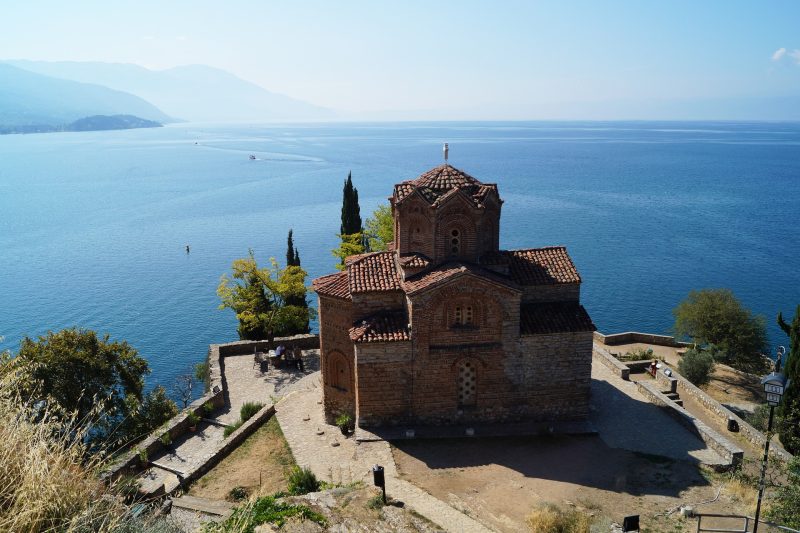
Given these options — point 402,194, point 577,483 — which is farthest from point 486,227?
point 577,483

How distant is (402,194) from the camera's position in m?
21.1

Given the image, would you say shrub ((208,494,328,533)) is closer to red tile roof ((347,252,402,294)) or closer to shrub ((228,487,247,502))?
shrub ((228,487,247,502))

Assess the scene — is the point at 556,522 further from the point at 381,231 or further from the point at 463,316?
the point at 381,231

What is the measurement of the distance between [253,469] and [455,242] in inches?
408

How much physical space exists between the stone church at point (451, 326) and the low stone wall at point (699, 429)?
11.9ft

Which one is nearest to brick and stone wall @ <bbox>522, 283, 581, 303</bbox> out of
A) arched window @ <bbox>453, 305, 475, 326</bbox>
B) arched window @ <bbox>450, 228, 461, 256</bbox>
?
arched window @ <bbox>453, 305, 475, 326</bbox>

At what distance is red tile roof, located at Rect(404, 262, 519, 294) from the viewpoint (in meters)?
19.0

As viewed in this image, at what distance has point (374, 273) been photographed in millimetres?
21047

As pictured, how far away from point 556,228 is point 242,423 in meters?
63.8

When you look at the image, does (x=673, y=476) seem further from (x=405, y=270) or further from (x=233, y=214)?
(x=233, y=214)

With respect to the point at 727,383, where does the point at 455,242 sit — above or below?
above

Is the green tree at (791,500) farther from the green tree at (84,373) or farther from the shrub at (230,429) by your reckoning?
the green tree at (84,373)

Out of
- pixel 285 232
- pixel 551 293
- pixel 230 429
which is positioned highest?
pixel 551 293

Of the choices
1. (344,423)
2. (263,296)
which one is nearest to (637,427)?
(344,423)
